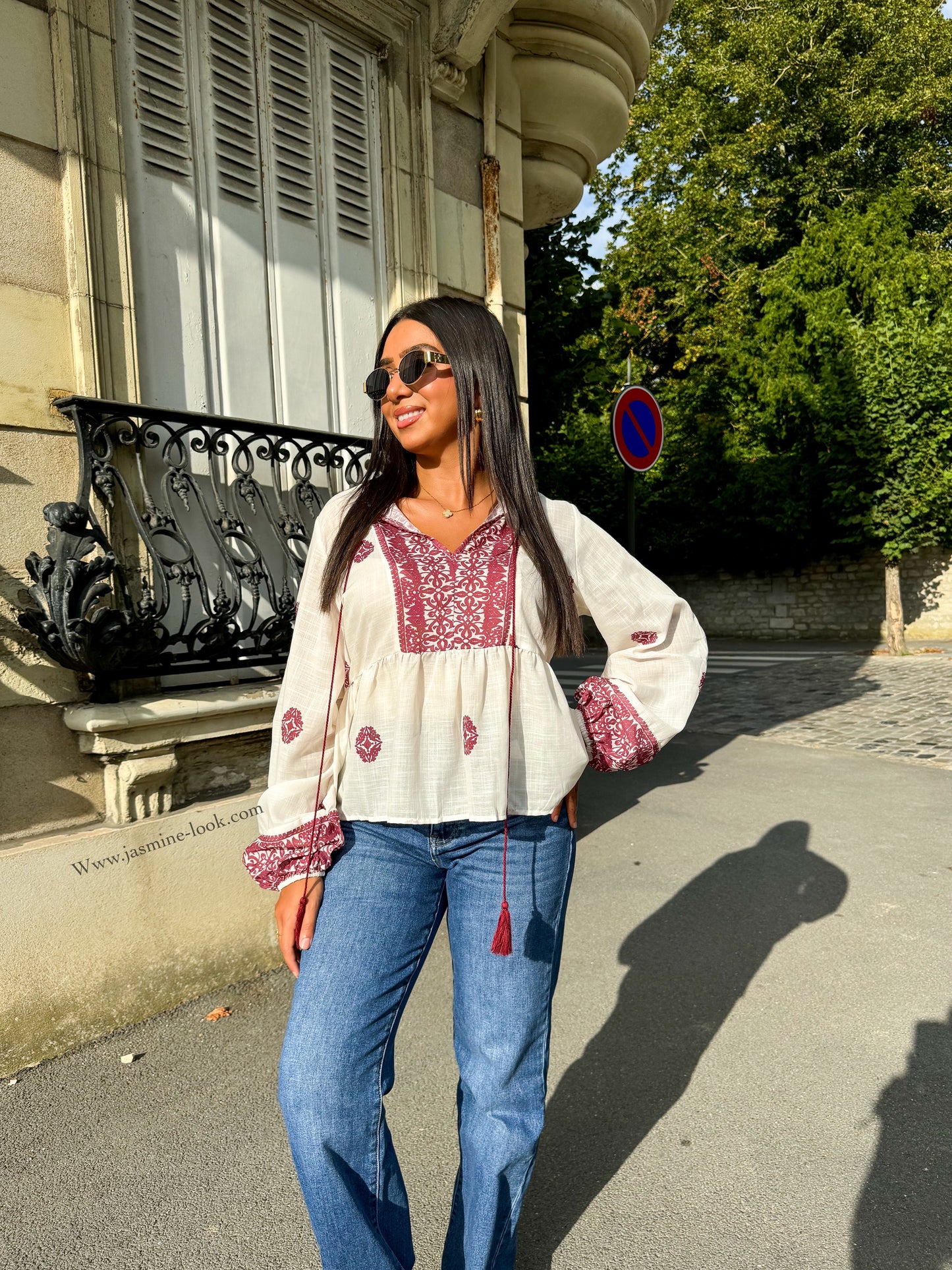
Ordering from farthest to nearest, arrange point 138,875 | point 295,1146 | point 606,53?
point 606,53 < point 138,875 < point 295,1146

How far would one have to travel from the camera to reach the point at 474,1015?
156 cm

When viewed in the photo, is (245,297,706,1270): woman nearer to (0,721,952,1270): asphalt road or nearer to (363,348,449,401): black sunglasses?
(363,348,449,401): black sunglasses

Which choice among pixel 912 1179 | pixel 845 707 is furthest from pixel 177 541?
pixel 845 707

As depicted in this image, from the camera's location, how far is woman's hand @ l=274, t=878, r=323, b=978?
60.9 inches

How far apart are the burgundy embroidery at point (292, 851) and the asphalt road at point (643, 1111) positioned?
1.10 metres

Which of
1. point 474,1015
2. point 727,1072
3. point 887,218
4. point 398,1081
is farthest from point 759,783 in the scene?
point 887,218

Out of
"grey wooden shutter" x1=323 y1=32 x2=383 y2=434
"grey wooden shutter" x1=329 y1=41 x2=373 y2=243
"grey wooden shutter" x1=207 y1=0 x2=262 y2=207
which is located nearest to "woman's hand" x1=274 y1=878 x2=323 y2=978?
"grey wooden shutter" x1=323 y1=32 x2=383 y2=434

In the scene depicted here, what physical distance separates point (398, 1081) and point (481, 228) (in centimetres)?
411

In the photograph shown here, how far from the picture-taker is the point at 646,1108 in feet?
8.62

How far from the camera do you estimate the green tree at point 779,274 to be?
17203 mm

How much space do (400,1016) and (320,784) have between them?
43 cm

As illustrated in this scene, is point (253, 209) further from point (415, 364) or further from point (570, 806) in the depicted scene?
point (570, 806)

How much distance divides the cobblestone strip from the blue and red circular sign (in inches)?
121

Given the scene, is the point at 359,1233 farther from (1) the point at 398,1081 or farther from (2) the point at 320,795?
(1) the point at 398,1081
